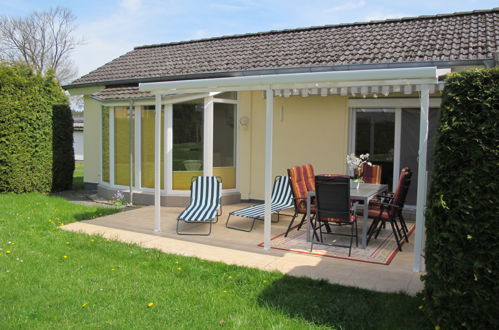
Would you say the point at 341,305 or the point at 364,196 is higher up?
the point at 364,196

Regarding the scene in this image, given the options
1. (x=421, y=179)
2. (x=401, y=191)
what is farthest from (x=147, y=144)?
(x=421, y=179)

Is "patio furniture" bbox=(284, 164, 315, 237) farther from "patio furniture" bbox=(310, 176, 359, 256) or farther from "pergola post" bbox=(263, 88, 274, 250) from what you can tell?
"pergola post" bbox=(263, 88, 274, 250)

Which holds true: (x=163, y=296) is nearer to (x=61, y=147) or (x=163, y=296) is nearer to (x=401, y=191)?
(x=401, y=191)

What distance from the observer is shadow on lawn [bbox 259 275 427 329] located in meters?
4.89

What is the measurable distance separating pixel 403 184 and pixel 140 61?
12.1m

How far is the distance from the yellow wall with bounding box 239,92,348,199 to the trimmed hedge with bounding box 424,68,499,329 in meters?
7.41

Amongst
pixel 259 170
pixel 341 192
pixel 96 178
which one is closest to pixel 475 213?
pixel 341 192

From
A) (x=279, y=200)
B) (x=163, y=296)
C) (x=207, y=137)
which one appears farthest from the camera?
(x=207, y=137)

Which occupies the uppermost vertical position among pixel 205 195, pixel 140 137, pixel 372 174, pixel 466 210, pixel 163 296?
pixel 140 137

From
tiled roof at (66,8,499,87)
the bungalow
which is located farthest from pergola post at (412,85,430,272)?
tiled roof at (66,8,499,87)

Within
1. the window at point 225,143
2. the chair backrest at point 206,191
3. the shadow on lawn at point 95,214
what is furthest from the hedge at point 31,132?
the chair backrest at point 206,191

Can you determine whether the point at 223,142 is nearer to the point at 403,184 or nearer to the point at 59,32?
the point at 403,184

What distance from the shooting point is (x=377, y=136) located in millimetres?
11500

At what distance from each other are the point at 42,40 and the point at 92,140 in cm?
3527
